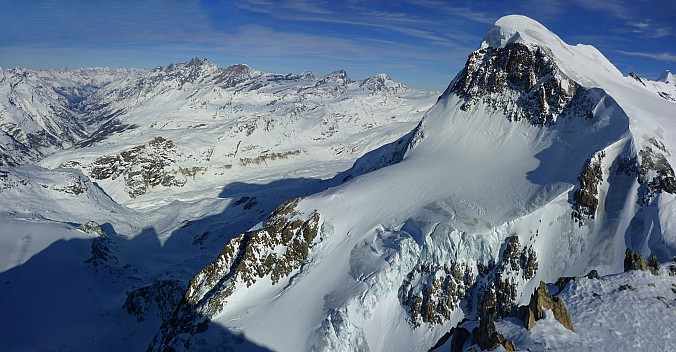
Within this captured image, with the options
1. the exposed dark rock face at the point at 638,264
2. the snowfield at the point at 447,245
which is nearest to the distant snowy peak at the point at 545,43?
the snowfield at the point at 447,245

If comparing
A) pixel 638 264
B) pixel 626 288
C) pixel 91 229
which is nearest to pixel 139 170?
pixel 91 229

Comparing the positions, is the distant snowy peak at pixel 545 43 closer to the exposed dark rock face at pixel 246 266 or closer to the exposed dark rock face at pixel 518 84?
the exposed dark rock face at pixel 518 84

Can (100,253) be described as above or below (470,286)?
below

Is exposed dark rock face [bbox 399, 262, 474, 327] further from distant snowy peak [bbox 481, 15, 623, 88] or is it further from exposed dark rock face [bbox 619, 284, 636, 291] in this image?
distant snowy peak [bbox 481, 15, 623, 88]

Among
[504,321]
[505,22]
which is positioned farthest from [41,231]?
[505,22]

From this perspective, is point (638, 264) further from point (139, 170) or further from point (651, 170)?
point (139, 170)

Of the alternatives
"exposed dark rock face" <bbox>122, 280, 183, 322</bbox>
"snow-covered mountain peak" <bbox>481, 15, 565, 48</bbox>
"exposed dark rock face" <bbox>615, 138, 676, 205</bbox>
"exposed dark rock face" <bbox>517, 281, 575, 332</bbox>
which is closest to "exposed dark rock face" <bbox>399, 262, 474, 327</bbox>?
"exposed dark rock face" <bbox>615, 138, 676, 205</bbox>
